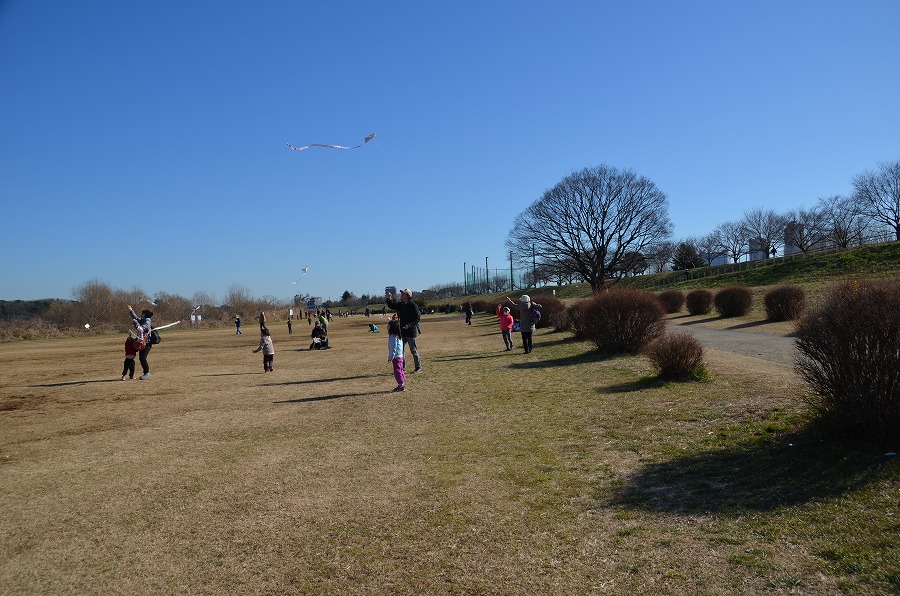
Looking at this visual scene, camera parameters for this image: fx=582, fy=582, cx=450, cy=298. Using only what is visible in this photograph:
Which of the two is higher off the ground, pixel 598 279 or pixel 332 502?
pixel 598 279

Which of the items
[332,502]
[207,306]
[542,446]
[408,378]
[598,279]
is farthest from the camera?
[207,306]

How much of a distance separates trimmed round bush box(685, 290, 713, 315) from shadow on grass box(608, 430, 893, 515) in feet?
95.7

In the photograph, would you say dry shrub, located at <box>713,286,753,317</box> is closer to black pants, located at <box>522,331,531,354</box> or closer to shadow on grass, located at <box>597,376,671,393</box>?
black pants, located at <box>522,331,531,354</box>

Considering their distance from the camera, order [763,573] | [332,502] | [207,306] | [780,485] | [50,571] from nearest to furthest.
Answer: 1. [763,573]
2. [50,571]
3. [780,485]
4. [332,502]
5. [207,306]

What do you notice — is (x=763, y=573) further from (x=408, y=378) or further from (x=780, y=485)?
(x=408, y=378)

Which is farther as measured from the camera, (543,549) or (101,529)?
(101,529)

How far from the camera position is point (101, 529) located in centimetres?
508

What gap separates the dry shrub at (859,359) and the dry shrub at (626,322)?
30.7 feet

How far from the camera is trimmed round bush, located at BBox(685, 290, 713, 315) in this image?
3300cm

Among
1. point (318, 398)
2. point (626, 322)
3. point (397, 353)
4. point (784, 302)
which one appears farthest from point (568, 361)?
point (784, 302)

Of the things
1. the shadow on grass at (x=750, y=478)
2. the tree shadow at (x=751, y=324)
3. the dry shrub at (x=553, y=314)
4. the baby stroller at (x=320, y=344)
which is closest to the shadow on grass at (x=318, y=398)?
the shadow on grass at (x=750, y=478)

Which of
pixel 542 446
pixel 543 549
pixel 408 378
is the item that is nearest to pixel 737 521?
pixel 543 549

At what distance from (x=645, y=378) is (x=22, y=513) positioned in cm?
937

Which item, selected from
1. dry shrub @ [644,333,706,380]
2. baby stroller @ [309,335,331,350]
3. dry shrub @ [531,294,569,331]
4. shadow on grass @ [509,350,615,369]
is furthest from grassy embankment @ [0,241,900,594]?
baby stroller @ [309,335,331,350]
